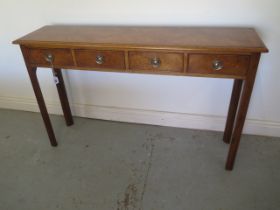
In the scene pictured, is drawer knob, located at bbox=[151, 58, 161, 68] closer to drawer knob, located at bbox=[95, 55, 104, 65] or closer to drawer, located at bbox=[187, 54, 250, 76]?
drawer, located at bbox=[187, 54, 250, 76]

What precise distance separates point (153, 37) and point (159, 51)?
0.15 metres

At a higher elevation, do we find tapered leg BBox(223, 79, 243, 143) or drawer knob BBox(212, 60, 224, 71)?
drawer knob BBox(212, 60, 224, 71)

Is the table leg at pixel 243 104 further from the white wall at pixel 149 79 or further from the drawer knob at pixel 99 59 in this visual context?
the drawer knob at pixel 99 59

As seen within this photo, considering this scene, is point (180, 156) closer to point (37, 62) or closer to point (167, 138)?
point (167, 138)

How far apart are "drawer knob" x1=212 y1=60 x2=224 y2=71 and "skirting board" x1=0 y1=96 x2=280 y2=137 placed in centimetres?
68

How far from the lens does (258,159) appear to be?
1585 mm

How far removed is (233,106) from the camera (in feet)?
5.08

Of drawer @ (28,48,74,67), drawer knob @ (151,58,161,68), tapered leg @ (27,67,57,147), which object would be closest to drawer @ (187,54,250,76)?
drawer knob @ (151,58,161,68)

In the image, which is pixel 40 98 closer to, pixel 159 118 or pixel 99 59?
pixel 99 59

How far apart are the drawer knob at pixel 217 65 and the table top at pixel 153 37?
0.24 ft

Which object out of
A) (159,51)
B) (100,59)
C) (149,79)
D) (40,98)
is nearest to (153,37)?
(159,51)

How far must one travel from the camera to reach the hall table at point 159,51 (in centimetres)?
114

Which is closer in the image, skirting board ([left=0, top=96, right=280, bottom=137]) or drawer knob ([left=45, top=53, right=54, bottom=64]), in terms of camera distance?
drawer knob ([left=45, top=53, right=54, bottom=64])

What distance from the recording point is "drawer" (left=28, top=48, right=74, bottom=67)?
1.32 metres
